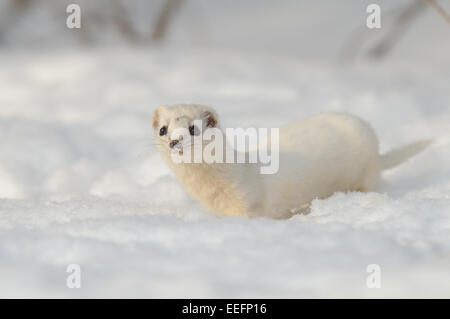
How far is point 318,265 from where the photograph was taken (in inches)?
68.7

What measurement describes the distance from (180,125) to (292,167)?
1.72 feet

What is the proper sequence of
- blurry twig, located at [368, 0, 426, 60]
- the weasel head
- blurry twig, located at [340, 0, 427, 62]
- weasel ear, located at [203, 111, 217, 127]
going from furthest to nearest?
1. blurry twig, located at [340, 0, 427, 62]
2. blurry twig, located at [368, 0, 426, 60]
3. weasel ear, located at [203, 111, 217, 127]
4. the weasel head

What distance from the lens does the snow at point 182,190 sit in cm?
170

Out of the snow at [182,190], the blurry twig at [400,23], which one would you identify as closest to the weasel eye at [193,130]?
the snow at [182,190]

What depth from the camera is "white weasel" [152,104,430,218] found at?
8.54ft

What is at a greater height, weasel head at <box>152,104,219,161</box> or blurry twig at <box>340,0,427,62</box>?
blurry twig at <box>340,0,427,62</box>

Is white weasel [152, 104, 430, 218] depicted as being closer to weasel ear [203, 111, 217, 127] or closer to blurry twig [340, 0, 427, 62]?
weasel ear [203, 111, 217, 127]

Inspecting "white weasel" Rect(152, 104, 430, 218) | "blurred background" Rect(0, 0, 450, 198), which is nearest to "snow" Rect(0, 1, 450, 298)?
"blurred background" Rect(0, 0, 450, 198)

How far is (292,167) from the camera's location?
9.23 ft

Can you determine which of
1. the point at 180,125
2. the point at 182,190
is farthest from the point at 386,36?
the point at 180,125

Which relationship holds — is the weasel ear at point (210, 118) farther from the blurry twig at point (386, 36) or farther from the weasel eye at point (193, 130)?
the blurry twig at point (386, 36)

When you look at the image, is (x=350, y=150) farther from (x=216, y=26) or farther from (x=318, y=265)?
(x=216, y=26)

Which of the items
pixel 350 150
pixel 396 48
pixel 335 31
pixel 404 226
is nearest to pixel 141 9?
pixel 335 31

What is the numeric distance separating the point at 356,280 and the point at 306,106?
3.16m
